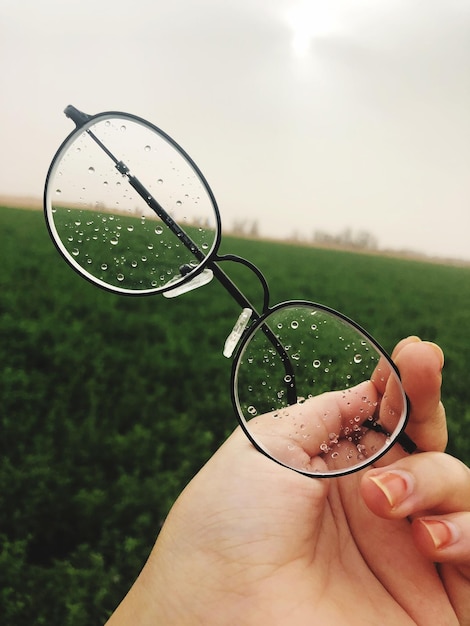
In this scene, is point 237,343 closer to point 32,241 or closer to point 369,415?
point 369,415

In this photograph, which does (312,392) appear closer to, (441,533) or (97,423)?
(441,533)

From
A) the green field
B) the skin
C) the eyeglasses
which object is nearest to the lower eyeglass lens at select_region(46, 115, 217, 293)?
the eyeglasses

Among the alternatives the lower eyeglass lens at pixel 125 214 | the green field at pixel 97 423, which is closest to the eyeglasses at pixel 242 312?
the lower eyeglass lens at pixel 125 214

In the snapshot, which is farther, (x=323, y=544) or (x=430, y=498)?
(x=323, y=544)

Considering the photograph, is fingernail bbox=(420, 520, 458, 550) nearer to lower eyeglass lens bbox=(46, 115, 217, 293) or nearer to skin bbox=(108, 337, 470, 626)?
skin bbox=(108, 337, 470, 626)

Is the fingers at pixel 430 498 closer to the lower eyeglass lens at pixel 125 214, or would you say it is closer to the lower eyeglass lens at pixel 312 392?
the lower eyeglass lens at pixel 312 392

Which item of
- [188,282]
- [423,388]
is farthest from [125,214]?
[423,388]
